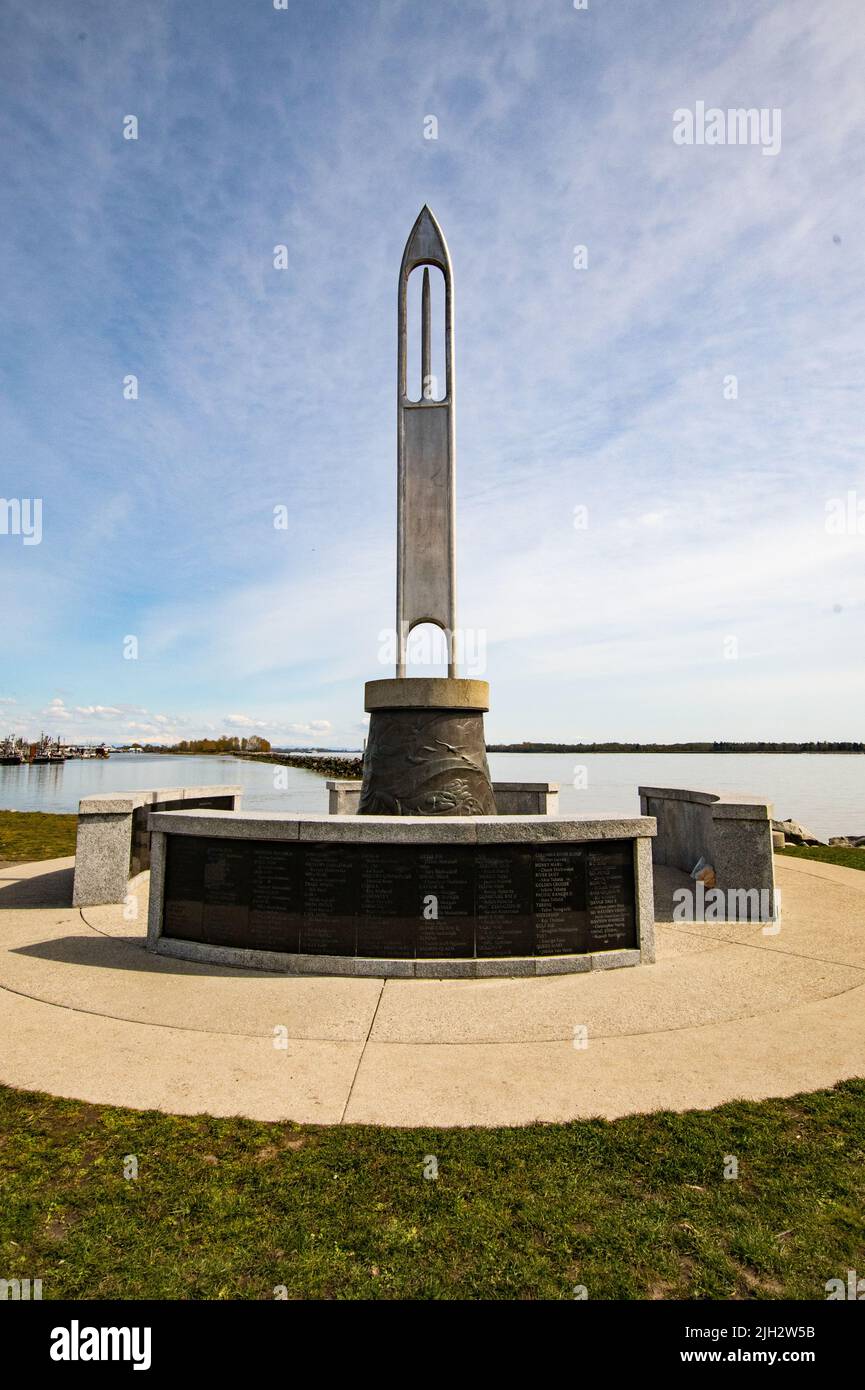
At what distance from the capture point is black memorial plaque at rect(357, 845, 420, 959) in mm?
7344

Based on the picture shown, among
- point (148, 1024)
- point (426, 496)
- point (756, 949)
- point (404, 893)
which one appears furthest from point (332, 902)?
point (426, 496)

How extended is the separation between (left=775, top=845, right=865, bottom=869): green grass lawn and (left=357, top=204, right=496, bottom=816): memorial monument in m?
9.18

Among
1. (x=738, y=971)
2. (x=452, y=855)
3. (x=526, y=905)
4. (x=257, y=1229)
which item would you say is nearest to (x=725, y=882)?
(x=738, y=971)

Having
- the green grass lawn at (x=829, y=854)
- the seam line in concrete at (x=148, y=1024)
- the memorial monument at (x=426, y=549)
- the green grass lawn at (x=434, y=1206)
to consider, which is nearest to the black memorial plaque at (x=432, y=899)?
the seam line in concrete at (x=148, y=1024)

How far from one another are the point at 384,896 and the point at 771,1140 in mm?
4116

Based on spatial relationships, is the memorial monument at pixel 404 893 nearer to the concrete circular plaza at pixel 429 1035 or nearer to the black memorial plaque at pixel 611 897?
the black memorial plaque at pixel 611 897

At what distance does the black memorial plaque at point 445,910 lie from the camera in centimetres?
734

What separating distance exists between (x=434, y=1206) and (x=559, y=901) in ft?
13.9

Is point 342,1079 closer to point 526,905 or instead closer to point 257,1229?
point 257,1229

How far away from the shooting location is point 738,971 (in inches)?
293

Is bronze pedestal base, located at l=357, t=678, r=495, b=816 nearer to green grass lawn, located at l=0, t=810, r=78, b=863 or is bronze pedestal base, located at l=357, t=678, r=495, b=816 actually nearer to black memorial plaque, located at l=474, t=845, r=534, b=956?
black memorial plaque, located at l=474, t=845, r=534, b=956

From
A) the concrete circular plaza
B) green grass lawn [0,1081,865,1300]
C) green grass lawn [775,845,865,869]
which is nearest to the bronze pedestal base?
the concrete circular plaza

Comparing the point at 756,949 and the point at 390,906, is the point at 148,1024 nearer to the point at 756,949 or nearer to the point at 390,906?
the point at 390,906
